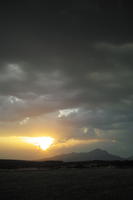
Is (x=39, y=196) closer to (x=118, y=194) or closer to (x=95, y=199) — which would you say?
(x=95, y=199)

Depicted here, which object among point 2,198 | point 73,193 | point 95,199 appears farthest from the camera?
point 73,193

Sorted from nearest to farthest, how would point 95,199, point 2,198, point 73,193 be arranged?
point 95,199
point 2,198
point 73,193

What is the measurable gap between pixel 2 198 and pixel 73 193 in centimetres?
830

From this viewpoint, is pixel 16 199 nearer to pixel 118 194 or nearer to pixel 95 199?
pixel 95 199

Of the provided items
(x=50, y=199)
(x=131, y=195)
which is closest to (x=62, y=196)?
(x=50, y=199)

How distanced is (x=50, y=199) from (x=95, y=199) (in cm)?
480

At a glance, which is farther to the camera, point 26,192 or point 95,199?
point 26,192

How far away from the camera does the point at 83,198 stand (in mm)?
21688

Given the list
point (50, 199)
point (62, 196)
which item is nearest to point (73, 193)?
point (62, 196)

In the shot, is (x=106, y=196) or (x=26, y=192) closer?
(x=106, y=196)

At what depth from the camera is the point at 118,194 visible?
914 inches

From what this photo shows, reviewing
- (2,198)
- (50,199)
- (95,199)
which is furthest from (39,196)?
(95,199)

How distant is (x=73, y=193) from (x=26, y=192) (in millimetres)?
6100

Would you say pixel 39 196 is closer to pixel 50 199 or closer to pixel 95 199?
pixel 50 199
